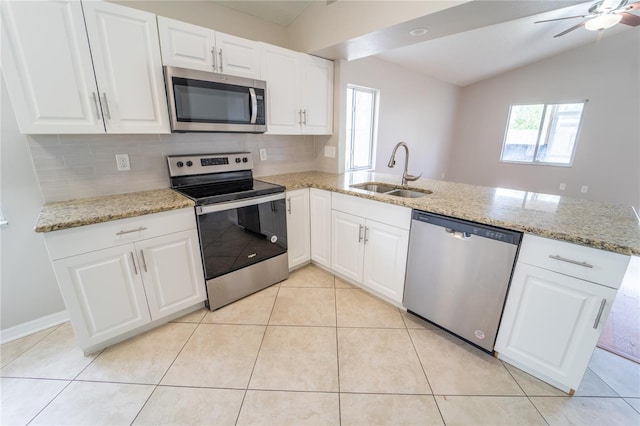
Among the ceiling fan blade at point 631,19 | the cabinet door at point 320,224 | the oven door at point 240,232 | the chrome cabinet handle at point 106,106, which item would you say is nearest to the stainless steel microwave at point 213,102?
the chrome cabinet handle at point 106,106

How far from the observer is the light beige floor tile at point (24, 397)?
1254 millimetres

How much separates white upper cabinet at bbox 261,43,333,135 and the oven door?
759mm

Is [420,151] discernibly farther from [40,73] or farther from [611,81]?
[40,73]

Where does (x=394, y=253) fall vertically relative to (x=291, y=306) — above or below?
above

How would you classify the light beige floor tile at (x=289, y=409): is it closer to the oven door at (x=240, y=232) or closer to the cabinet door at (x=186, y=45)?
the oven door at (x=240, y=232)

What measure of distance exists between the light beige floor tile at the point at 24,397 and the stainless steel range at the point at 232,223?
0.89m

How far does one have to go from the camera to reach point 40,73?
137 centimetres

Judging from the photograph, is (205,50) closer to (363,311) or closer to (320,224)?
(320,224)

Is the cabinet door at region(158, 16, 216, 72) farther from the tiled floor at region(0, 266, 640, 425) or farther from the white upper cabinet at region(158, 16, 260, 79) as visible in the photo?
the tiled floor at region(0, 266, 640, 425)

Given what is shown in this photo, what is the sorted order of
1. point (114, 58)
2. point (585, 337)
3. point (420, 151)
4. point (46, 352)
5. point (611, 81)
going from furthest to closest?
1. point (420, 151)
2. point (611, 81)
3. point (46, 352)
4. point (114, 58)
5. point (585, 337)

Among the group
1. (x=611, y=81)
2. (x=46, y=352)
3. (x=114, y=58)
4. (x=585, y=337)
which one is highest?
(x=611, y=81)

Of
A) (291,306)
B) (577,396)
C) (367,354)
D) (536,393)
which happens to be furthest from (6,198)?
(577,396)

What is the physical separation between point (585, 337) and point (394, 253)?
1.03 meters

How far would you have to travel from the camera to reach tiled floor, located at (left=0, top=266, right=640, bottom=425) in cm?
126
